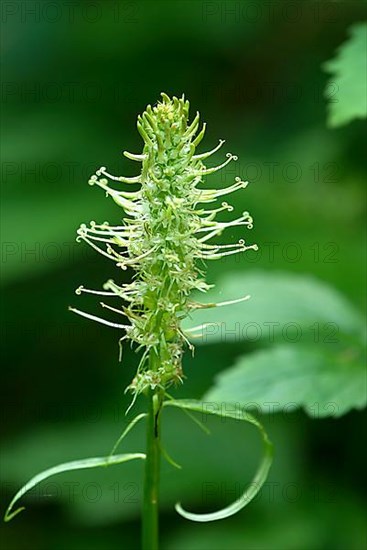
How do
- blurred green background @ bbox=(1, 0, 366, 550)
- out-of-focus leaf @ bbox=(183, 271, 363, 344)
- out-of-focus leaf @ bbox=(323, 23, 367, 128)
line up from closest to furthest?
out-of-focus leaf @ bbox=(323, 23, 367, 128)
out-of-focus leaf @ bbox=(183, 271, 363, 344)
blurred green background @ bbox=(1, 0, 366, 550)

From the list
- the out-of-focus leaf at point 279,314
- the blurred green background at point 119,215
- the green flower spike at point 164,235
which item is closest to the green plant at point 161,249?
the green flower spike at point 164,235

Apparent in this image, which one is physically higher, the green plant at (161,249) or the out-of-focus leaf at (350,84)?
the out-of-focus leaf at (350,84)

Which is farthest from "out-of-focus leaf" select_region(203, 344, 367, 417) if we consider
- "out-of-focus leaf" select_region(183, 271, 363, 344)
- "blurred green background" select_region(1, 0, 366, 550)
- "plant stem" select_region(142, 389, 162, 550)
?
"blurred green background" select_region(1, 0, 366, 550)

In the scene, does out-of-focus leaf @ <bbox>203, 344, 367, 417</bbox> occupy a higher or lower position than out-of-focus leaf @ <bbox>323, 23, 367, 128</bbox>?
lower

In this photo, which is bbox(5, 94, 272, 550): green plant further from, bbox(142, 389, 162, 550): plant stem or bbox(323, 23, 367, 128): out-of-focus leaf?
bbox(323, 23, 367, 128): out-of-focus leaf

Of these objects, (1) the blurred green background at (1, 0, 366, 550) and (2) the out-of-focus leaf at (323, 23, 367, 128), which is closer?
(2) the out-of-focus leaf at (323, 23, 367, 128)

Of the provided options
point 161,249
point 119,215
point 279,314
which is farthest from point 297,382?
point 119,215

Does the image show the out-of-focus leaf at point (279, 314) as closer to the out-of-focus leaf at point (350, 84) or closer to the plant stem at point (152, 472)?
the out-of-focus leaf at point (350, 84)
